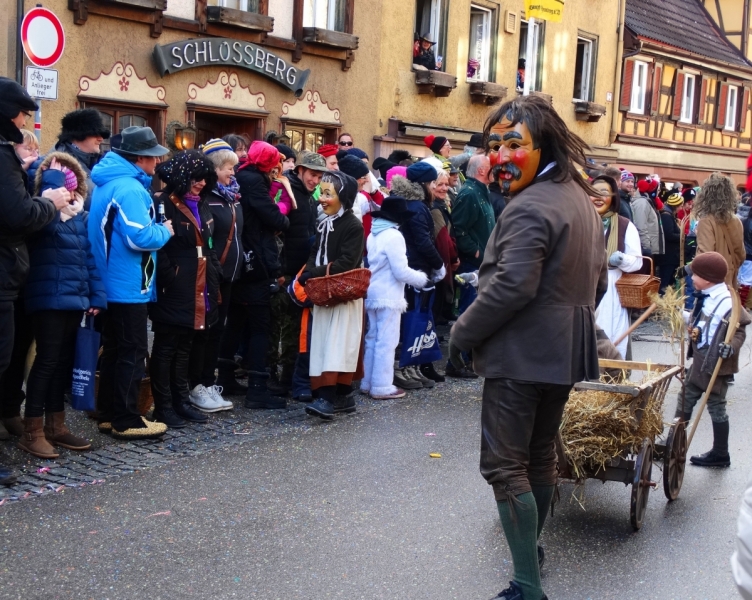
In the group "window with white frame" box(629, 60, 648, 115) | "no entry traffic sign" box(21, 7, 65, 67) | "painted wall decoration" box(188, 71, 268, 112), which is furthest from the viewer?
"window with white frame" box(629, 60, 648, 115)

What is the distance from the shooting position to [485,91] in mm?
19688

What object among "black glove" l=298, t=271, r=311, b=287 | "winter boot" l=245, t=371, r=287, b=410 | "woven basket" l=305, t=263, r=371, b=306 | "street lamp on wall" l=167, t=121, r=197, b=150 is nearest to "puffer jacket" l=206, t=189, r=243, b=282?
"black glove" l=298, t=271, r=311, b=287

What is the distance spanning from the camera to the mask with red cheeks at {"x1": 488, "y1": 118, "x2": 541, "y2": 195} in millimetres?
4453

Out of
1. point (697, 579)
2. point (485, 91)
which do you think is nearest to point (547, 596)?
point (697, 579)

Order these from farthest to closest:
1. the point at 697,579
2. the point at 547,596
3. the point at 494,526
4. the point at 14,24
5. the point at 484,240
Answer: the point at 14,24 → the point at 484,240 → the point at 494,526 → the point at 697,579 → the point at 547,596

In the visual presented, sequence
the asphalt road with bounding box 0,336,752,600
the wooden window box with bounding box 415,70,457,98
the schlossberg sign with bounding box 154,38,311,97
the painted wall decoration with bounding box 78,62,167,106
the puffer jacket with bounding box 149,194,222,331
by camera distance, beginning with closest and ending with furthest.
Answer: the asphalt road with bounding box 0,336,752,600 < the puffer jacket with bounding box 149,194,222,331 < the painted wall decoration with bounding box 78,62,167,106 < the schlossberg sign with bounding box 154,38,311,97 < the wooden window box with bounding box 415,70,457,98

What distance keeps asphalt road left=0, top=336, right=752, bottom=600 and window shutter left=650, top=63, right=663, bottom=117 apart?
22.4 m

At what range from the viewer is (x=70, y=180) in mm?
6375

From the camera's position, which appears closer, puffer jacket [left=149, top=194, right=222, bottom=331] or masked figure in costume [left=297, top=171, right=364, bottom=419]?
puffer jacket [left=149, top=194, right=222, bottom=331]

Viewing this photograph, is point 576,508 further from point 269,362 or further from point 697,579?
point 269,362

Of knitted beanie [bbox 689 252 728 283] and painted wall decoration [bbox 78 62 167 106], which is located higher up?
painted wall decoration [bbox 78 62 167 106]

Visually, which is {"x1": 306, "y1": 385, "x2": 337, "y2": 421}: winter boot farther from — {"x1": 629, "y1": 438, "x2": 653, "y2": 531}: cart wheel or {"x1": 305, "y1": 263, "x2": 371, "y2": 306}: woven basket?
{"x1": 629, "y1": 438, "x2": 653, "y2": 531}: cart wheel

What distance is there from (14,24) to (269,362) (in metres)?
5.77

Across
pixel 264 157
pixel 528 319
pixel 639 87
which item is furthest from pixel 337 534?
pixel 639 87
